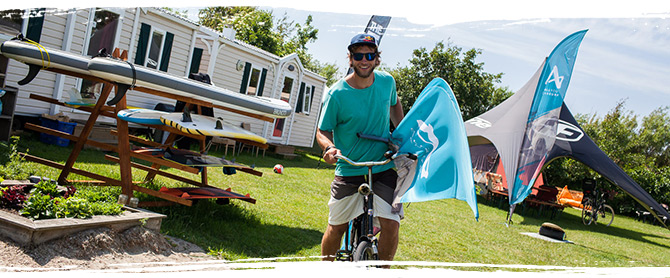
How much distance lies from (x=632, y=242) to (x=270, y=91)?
11.4 m

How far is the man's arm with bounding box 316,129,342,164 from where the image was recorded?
301 cm

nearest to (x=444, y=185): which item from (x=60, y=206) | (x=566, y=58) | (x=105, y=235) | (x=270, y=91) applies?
(x=105, y=235)

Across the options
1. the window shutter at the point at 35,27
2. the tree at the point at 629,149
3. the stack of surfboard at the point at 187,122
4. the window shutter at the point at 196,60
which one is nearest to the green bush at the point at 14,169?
the stack of surfboard at the point at 187,122

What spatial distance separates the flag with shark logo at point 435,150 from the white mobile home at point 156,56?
13.6 ft

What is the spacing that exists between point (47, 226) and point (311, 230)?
11.5ft

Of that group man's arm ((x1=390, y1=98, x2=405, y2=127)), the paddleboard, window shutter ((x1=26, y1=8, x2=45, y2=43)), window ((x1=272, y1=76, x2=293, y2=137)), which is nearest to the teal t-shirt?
man's arm ((x1=390, y1=98, x2=405, y2=127))

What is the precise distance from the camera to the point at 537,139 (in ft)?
34.2

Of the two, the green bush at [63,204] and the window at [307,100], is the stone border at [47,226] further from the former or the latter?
the window at [307,100]

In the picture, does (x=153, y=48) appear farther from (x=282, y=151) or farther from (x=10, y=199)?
(x=10, y=199)

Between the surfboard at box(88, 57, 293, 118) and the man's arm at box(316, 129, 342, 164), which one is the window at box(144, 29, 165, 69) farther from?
the man's arm at box(316, 129, 342, 164)

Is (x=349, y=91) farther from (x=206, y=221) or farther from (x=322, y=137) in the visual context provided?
(x=206, y=221)

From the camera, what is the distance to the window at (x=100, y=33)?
10.7 meters

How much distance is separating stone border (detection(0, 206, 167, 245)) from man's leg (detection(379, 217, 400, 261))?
77.8 inches

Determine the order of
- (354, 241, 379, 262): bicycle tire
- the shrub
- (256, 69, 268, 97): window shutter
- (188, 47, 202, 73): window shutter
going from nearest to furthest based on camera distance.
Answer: (354, 241, 379, 262): bicycle tire, the shrub, (188, 47, 202, 73): window shutter, (256, 69, 268, 97): window shutter
